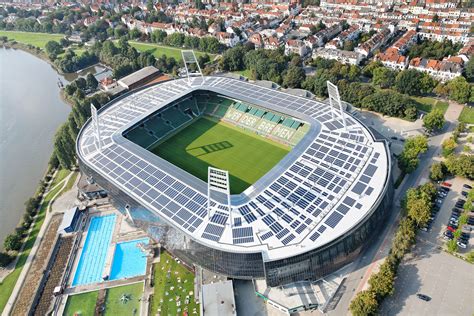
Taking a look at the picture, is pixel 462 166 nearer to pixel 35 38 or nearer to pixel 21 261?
pixel 21 261

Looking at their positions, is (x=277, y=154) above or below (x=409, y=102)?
below

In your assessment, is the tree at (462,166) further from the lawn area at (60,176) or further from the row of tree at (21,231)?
the row of tree at (21,231)

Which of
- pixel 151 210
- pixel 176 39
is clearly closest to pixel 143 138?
pixel 151 210

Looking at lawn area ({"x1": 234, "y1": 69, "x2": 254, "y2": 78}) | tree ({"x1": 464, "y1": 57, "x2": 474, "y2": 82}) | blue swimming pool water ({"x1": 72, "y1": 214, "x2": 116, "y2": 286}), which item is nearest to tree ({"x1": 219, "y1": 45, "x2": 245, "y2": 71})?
lawn area ({"x1": 234, "y1": 69, "x2": 254, "y2": 78})

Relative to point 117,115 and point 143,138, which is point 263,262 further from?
point 117,115

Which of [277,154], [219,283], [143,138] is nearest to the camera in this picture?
[219,283]
